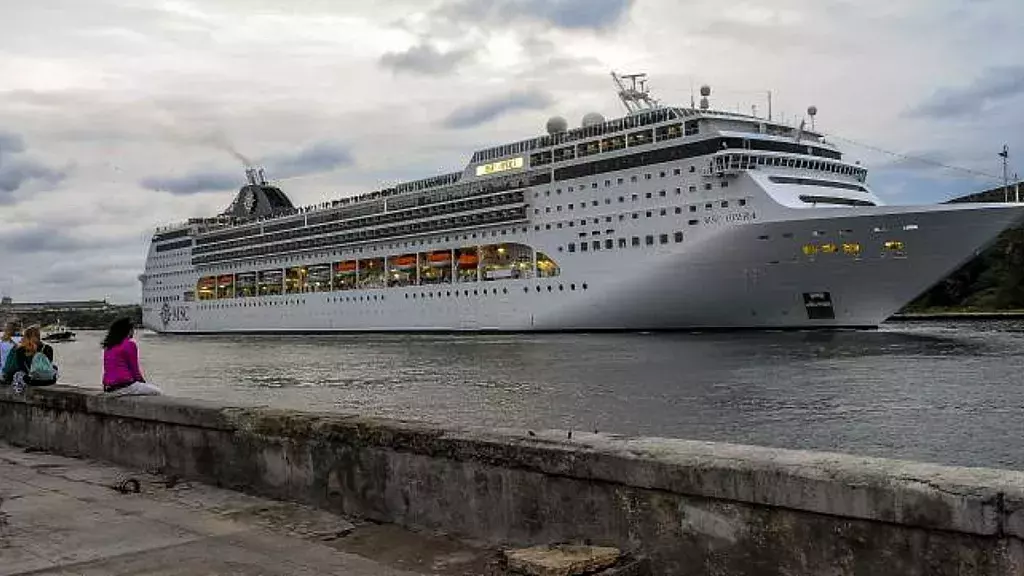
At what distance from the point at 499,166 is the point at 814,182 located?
25710mm

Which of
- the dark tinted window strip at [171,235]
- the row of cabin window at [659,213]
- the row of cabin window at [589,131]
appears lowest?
the row of cabin window at [659,213]

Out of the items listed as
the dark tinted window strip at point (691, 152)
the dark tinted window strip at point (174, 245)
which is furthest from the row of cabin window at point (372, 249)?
the dark tinted window strip at point (691, 152)

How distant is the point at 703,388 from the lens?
24609mm

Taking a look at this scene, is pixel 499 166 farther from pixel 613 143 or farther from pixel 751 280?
pixel 751 280

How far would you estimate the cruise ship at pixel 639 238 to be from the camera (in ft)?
156

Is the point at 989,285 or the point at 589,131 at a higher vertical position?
the point at 589,131

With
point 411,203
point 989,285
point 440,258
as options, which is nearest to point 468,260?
point 440,258

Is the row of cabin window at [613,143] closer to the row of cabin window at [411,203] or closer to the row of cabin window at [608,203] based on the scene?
the row of cabin window at [411,203]

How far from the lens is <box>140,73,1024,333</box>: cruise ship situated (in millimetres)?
47656

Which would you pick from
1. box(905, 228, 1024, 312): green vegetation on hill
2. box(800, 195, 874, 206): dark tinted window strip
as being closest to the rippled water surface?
box(800, 195, 874, 206): dark tinted window strip

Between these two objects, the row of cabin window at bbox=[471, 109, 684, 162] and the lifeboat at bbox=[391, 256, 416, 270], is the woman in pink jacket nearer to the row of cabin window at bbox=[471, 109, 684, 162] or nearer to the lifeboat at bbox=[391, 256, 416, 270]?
the row of cabin window at bbox=[471, 109, 684, 162]

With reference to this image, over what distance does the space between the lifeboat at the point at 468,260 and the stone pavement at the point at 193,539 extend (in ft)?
201

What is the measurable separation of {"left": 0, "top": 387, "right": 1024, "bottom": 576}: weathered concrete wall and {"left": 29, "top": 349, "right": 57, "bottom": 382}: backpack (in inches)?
163

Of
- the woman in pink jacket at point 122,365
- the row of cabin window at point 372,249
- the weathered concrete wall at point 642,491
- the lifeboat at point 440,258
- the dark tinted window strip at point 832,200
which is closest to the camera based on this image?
the weathered concrete wall at point 642,491
